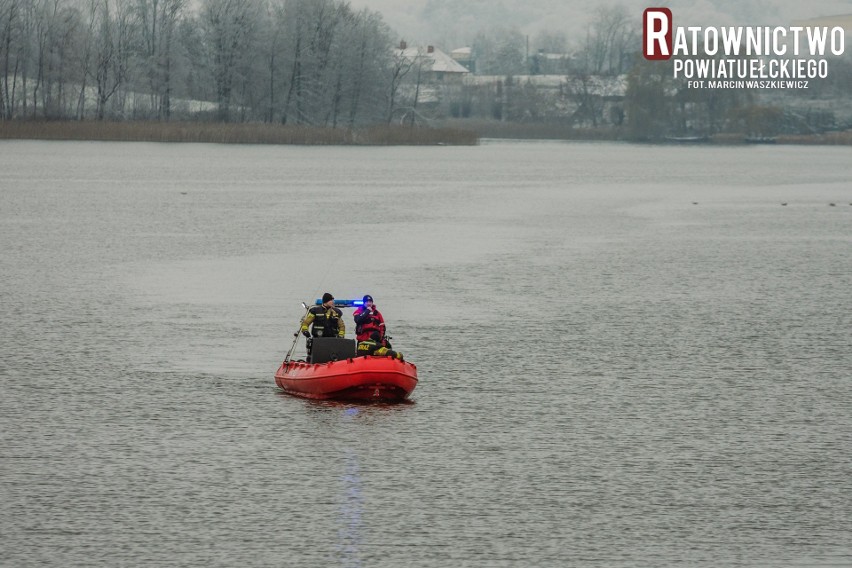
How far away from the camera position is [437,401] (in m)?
28.1

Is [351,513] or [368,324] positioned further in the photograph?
[368,324]

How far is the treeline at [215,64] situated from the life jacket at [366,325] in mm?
122548

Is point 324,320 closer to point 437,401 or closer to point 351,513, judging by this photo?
point 437,401

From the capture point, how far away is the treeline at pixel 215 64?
148m

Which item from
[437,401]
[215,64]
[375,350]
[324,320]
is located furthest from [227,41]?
[375,350]

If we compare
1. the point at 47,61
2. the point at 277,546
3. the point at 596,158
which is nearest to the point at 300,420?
the point at 277,546

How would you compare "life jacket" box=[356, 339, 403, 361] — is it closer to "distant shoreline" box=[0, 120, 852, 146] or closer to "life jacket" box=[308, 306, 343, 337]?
"life jacket" box=[308, 306, 343, 337]

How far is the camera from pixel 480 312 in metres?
40.2

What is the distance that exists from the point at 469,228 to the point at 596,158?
97.9 metres

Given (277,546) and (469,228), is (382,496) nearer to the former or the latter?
(277,546)

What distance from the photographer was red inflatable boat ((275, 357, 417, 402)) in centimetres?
2709

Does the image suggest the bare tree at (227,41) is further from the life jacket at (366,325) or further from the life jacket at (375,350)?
the life jacket at (375,350)

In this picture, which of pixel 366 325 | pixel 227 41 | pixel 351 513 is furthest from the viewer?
pixel 227 41

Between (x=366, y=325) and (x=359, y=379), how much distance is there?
121 cm
